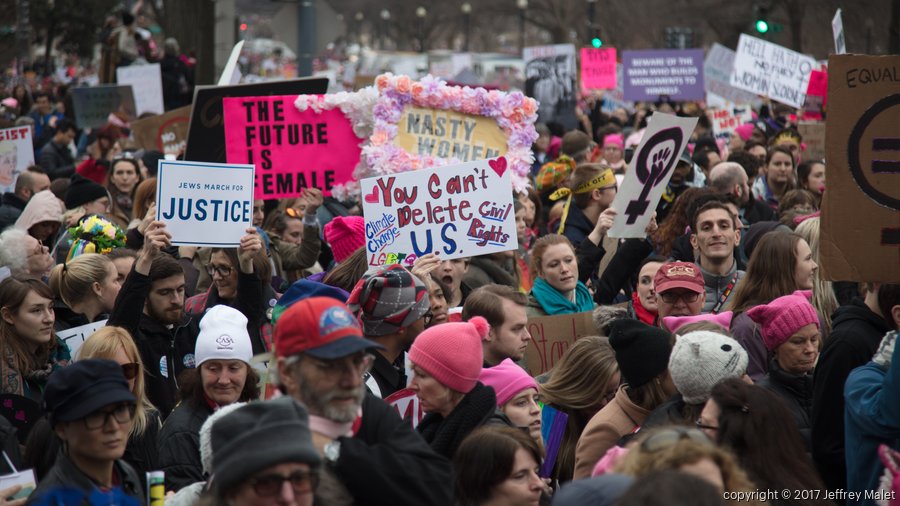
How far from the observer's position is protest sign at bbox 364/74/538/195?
8.81 metres

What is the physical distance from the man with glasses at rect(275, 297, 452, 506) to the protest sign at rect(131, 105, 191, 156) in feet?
37.8

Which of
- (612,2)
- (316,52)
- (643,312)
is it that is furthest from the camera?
(612,2)

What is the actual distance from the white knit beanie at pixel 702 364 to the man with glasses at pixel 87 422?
2.05 meters

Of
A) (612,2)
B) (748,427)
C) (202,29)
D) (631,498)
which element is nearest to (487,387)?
(748,427)

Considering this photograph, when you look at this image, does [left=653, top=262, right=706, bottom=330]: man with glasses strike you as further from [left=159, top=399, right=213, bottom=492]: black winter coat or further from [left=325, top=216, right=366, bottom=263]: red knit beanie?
[left=159, top=399, right=213, bottom=492]: black winter coat

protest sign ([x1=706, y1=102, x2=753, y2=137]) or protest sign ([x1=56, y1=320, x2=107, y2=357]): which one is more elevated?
protest sign ([x1=706, y1=102, x2=753, y2=137])

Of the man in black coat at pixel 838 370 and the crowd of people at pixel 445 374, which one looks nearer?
the crowd of people at pixel 445 374

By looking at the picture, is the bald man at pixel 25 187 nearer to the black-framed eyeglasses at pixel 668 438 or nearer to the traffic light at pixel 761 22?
the black-framed eyeglasses at pixel 668 438

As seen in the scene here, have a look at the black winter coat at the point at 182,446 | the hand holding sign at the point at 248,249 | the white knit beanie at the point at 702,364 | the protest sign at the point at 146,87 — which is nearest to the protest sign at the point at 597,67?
the protest sign at the point at 146,87

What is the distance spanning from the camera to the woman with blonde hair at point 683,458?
3337 millimetres

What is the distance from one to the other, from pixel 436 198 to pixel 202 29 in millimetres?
16027

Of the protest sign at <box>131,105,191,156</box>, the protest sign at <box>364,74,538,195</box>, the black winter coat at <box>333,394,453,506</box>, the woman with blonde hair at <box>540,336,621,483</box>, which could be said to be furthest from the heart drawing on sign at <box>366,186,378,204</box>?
the protest sign at <box>131,105,191,156</box>

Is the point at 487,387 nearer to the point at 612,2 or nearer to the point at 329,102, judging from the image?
the point at 329,102

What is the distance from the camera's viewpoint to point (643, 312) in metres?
7.10
